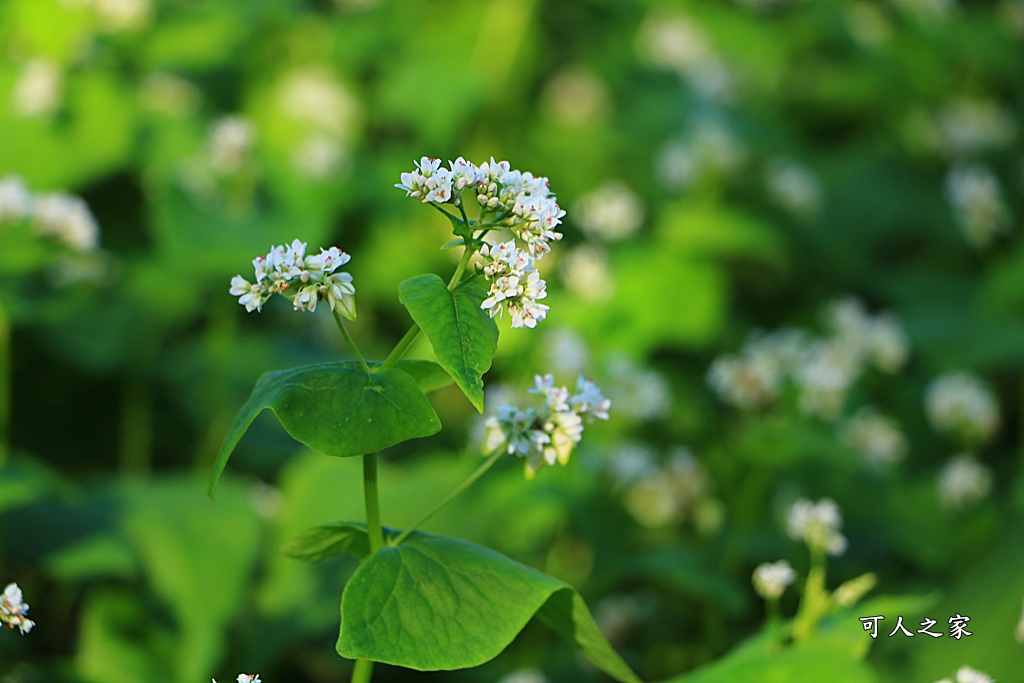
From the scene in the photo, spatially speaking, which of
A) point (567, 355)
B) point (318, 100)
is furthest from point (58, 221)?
point (318, 100)

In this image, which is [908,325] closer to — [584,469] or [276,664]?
[584,469]

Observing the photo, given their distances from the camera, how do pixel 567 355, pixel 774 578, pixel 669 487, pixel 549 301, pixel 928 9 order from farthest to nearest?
1. pixel 928 9
2. pixel 549 301
3. pixel 669 487
4. pixel 567 355
5. pixel 774 578

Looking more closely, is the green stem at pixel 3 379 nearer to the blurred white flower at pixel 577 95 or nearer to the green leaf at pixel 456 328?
the green leaf at pixel 456 328

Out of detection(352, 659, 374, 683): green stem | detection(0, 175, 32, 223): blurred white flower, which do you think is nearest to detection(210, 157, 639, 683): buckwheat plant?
detection(352, 659, 374, 683): green stem

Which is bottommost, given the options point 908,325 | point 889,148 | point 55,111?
point 908,325

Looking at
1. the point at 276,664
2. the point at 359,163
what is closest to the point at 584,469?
the point at 276,664

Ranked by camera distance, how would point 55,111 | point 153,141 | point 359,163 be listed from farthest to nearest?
1. point 359,163
2. point 153,141
3. point 55,111

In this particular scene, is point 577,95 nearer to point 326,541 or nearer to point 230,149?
point 230,149

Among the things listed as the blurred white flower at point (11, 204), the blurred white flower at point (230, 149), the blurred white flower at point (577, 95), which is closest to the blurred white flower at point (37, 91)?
the blurred white flower at point (230, 149)
